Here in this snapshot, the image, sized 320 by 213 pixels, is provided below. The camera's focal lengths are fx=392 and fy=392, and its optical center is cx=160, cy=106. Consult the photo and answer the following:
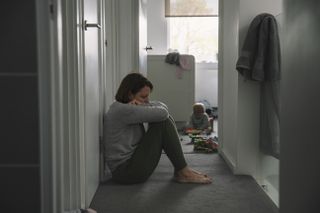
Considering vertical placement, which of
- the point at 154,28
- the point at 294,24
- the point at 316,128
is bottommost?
the point at 316,128

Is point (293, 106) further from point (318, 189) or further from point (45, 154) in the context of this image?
point (45, 154)

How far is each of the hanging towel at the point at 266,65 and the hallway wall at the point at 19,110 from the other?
4.75ft

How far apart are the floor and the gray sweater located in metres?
0.18

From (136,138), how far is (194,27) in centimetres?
381

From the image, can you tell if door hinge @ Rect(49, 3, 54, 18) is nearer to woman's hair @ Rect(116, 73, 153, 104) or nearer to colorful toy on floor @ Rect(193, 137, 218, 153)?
woman's hair @ Rect(116, 73, 153, 104)

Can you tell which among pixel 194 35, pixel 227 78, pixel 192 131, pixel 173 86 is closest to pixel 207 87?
pixel 194 35

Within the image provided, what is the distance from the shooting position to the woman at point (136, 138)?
91.0 inches

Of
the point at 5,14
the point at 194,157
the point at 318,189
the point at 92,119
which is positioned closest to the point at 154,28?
the point at 194,157

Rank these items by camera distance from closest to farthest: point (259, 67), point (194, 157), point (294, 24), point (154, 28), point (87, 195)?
point (294, 24) < point (87, 195) < point (259, 67) < point (194, 157) < point (154, 28)

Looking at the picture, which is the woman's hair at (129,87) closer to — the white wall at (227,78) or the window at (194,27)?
the white wall at (227,78)

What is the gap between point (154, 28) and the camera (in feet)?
18.9

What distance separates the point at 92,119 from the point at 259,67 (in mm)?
1016

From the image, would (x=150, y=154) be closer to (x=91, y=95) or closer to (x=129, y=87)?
(x=129, y=87)

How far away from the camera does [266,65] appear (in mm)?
2342
